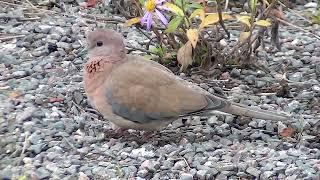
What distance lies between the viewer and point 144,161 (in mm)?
4258

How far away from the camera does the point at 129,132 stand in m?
4.84

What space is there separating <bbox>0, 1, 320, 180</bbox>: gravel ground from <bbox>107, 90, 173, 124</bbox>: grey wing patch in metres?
0.15

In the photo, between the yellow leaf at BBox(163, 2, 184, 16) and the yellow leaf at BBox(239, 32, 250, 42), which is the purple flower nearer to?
the yellow leaf at BBox(163, 2, 184, 16)

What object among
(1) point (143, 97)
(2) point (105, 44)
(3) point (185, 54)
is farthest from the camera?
(3) point (185, 54)

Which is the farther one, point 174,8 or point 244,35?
point 244,35

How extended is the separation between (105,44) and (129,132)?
0.53 m

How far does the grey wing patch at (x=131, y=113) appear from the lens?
448 cm

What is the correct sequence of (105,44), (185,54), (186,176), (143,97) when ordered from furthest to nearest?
(185,54)
(105,44)
(143,97)
(186,176)

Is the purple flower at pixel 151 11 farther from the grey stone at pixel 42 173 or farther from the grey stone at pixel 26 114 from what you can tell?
the grey stone at pixel 42 173

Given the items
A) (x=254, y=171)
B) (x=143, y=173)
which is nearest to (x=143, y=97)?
(x=143, y=173)

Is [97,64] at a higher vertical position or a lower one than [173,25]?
lower

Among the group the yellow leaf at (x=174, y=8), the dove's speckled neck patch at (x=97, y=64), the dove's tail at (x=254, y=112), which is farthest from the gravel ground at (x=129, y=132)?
the yellow leaf at (x=174, y=8)

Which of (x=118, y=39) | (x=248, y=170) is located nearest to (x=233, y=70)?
(x=118, y=39)

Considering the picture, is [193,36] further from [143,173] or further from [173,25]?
[143,173]
